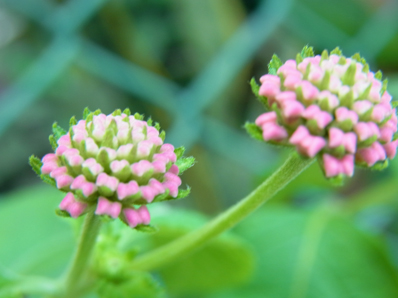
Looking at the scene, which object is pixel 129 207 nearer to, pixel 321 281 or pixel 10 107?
pixel 321 281

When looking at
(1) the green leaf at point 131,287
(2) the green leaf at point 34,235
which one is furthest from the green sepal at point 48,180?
(2) the green leaf at point 34,235

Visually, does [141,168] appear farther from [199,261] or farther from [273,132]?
[199,261]

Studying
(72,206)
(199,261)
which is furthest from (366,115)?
(199,261)

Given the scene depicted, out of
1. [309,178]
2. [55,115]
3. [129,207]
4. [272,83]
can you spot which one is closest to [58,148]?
[129,207]

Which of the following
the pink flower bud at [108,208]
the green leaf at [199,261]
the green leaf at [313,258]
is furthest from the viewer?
the green leaf at [313,258]

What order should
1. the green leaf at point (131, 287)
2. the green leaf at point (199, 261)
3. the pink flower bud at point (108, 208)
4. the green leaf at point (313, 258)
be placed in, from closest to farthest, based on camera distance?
the pink flower bud at point (108, 208), the green leaf at point (131, 287), the green leaf at point (199, 261), the green leaf at point (313, 258)

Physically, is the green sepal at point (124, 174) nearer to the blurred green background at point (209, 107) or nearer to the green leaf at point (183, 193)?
the green leaf at point (183, 193)

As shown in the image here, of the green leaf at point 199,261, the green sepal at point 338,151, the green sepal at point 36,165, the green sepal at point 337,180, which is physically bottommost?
the green sepal at point 337,180
